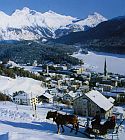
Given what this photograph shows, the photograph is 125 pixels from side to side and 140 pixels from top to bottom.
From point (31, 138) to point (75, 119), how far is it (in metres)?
3.92

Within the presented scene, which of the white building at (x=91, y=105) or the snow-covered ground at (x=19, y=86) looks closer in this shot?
the white building at (x=91, y=105)

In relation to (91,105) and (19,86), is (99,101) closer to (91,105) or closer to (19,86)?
(91,105)

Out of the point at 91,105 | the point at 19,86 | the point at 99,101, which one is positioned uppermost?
the point at 19,86

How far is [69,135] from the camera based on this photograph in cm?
1936

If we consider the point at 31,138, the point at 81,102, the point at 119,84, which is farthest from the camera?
the point at 119,84

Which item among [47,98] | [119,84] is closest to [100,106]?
[47,98]

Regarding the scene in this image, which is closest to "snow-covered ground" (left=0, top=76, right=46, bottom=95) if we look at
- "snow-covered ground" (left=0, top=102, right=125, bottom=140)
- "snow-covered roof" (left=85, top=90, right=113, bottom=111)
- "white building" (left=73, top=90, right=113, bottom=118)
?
"white building" (left=73, top=90, right=113, bottom=118)

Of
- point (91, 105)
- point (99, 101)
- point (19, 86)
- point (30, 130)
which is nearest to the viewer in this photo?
point (30, 130)

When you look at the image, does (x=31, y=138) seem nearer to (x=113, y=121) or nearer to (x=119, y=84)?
(x=113, y=121)

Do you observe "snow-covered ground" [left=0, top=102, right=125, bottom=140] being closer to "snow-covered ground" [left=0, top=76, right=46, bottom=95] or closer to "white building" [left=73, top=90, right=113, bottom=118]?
"white building" [left=73, top=90, right=113, bottom=118]

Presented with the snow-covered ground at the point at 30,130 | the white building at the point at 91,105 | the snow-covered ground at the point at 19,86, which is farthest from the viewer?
the snow-covered ground at the point at 19,86

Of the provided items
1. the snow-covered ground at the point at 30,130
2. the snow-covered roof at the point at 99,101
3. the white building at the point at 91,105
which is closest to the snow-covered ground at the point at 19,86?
the white building at the point at 91,105

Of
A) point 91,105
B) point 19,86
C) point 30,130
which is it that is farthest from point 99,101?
point 19,86

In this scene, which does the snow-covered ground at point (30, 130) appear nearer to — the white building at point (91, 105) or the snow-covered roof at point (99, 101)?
the white building at point (91, 105)
